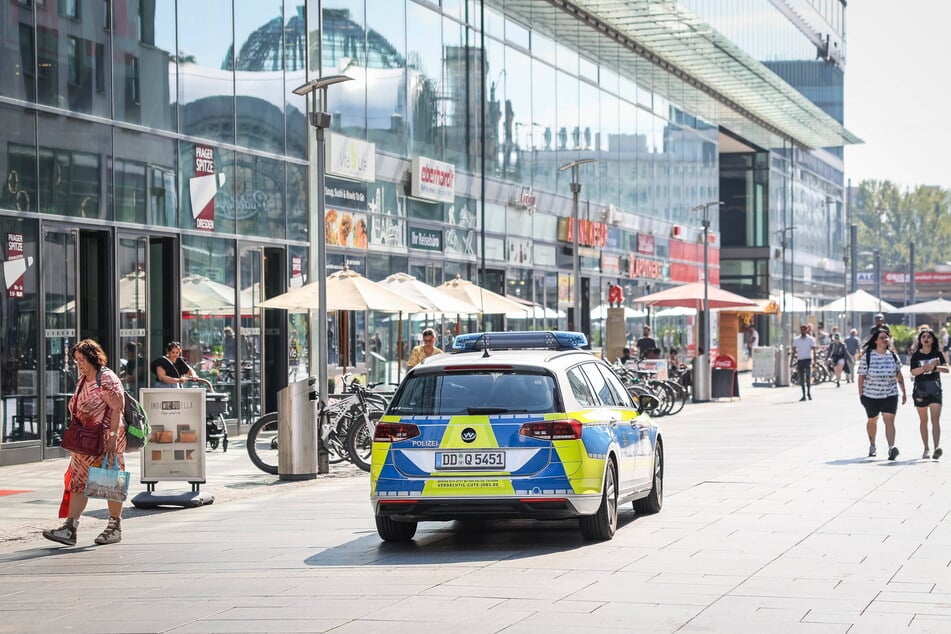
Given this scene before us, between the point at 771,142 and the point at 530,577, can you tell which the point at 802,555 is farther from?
the point at 771,142

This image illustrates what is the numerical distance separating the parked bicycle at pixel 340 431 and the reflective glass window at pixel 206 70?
695cm

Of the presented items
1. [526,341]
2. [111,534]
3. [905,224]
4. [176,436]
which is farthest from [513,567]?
[905,224]

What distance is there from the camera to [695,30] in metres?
49.8

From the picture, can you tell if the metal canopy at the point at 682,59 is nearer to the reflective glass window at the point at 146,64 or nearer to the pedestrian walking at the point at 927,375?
the reflective glass window at the point at 146,64

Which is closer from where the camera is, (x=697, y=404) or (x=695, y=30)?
(x=697, y=404)

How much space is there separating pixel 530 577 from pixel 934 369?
11.7 metres

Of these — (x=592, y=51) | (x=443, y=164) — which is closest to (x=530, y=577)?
(x=443, y=164)

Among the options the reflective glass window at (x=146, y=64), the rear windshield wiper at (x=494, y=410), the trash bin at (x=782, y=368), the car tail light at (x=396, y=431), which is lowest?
the trash bin at (x=782, y=368)

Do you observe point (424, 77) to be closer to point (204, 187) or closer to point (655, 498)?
point (204, 187)

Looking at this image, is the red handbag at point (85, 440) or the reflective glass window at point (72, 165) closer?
the red handbag at point (85, 440)

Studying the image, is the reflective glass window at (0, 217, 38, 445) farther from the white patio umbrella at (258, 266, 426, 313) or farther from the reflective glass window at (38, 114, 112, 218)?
the white patio umbrella at (258, 266, 426, 313)

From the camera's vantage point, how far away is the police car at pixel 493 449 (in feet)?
38.9

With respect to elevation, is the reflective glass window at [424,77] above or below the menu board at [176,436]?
above

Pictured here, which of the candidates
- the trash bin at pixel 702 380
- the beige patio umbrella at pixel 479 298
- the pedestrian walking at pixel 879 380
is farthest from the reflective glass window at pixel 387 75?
the pedestrian walking at pixel 879 380
